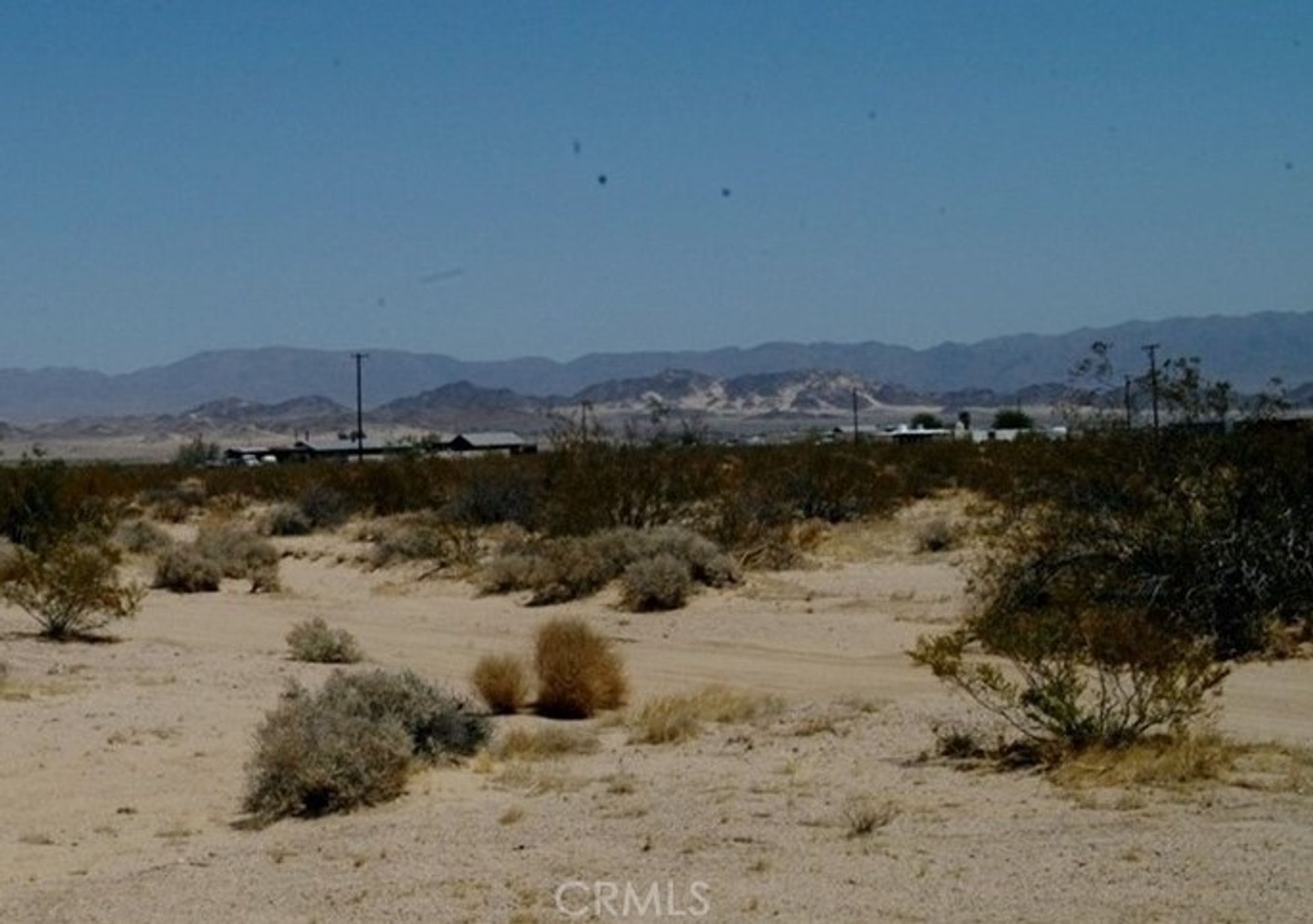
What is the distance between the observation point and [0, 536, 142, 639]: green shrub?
2408cm

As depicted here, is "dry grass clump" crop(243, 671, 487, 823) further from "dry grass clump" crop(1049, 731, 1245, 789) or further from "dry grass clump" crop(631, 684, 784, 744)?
"dry grass clump" crop(1049, 731, 1245, 789)

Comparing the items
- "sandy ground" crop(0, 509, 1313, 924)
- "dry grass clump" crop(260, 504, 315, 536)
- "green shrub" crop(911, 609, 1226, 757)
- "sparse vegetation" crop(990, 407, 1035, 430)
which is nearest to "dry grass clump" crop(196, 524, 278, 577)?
"dry grass clump" crop(260, 504, 315, 536)

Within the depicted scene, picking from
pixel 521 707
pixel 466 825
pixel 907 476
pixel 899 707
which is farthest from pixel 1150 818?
pixel 907 476

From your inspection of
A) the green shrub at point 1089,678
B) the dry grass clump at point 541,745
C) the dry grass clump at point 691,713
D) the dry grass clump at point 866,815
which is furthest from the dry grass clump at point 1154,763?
the dry grass clump at point 541,745

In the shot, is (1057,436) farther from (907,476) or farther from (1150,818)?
(907,476)

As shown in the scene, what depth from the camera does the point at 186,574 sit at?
32906 millimetres

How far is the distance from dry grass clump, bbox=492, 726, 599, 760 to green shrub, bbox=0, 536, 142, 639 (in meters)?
10.4

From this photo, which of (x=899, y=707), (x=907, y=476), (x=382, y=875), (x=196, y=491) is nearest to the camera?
(x=382, y=875)

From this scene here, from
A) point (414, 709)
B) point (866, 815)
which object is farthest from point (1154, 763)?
point (414, 709)

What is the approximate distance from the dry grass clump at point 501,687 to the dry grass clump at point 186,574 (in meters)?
16.3

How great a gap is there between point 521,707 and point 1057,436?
42.3 feet

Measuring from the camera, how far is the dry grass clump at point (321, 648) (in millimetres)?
21984

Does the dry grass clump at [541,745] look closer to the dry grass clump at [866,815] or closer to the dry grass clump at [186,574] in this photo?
the dry grass clump at [866,815]

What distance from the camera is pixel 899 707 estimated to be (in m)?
16.5
